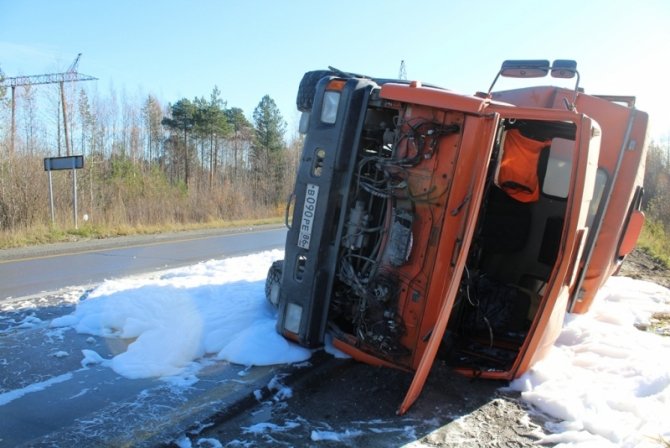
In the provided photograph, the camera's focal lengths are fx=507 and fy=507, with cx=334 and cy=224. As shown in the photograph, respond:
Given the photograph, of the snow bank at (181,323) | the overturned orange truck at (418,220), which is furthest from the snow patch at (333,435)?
the snow bank at (181,323)

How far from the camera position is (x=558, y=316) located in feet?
13.2

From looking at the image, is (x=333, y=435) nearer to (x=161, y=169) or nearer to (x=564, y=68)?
(x=564, y=68)

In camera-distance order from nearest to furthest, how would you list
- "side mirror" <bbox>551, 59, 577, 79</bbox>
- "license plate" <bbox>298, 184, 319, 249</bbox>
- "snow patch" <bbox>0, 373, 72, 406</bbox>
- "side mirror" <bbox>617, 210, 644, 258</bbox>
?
"snow patch" <bbox>0, 373, 72, 406</bbox>
"license plate" <bbox>298, 184, 319, 249</bbox>
"side mirror" <bbox>551, 59, 577, 79</bbox>
"side mirror" <bbox>617, 210, 644, 258</bbox>

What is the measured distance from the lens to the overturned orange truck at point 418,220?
12.0 feet

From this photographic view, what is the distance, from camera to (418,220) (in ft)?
12.7

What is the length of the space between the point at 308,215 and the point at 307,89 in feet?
4.51

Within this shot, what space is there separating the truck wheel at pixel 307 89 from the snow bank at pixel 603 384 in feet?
9.96

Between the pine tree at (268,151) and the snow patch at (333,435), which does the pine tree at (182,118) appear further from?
the snow patch at (333,435)

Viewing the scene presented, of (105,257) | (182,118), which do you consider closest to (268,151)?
(182,118)

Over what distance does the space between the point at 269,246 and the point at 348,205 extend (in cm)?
903

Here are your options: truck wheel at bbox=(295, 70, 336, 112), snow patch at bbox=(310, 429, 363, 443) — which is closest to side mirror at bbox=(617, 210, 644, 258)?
truck wheel at bbox=(295, 70, 336, 112)

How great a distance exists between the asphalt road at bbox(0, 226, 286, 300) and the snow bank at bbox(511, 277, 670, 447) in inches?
251

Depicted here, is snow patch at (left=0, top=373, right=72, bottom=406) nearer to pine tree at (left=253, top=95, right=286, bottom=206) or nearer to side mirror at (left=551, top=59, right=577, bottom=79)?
side mirror at (left=551, top=59, right=577, bottom=79)

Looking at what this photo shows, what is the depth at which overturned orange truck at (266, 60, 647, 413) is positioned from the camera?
12.0 ft
